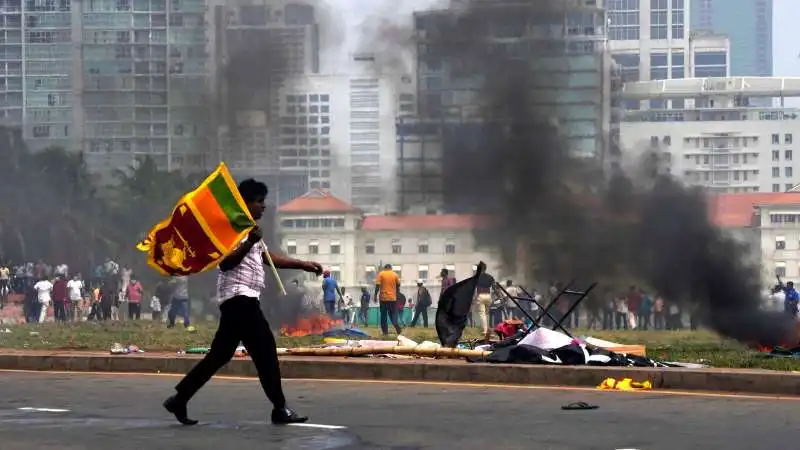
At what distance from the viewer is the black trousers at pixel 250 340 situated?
29.4 feet

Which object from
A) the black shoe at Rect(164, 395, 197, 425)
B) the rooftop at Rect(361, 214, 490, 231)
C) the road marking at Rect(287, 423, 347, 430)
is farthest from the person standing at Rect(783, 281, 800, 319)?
the black shoe at Rect(164, 395, 197, 425)

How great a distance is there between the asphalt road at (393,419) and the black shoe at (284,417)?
74mm

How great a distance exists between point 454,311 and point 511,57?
1639 centimetres

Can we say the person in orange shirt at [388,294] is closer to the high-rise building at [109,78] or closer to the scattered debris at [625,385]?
the scattered debris at [625,385]

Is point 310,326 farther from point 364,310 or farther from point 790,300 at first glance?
point 364,310

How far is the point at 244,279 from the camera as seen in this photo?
901cm

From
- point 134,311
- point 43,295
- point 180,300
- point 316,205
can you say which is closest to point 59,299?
point 43,295

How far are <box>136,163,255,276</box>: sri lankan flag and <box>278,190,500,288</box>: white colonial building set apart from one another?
25.9 m

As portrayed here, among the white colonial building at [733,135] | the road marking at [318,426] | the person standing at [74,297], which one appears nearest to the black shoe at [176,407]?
the road marking at [318,426]

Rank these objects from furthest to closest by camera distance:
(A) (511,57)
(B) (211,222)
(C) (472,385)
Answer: (A) (511,57) → (C) (472,385) → (B) (211,222)

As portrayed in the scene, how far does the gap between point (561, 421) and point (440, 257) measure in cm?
3262

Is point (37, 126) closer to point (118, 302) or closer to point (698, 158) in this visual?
point (118, 302)

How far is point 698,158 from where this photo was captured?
79562mm

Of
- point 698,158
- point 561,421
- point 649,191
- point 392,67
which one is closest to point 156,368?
point 561,421
